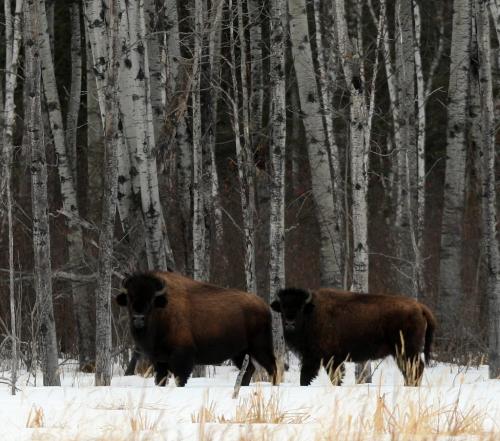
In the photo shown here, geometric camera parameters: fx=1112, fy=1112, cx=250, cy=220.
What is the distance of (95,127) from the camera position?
17.3 m

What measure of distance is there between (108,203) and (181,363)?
1.71m

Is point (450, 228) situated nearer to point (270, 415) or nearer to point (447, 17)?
point (270, 415)

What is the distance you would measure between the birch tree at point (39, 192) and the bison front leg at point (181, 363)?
3.72ft

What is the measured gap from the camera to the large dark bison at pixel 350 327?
1123 centimetres

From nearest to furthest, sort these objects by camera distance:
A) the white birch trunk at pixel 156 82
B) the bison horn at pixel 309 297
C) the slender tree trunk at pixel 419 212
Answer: the bison horn at pixel 309 297 → the white birch trunk at pixel 156 82 → the slender tree trunk at pixel 419 212

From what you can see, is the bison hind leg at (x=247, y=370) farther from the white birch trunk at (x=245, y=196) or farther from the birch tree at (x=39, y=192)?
the white birch trunk at (x=245, y=196)

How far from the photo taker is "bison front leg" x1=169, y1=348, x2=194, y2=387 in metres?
10.8

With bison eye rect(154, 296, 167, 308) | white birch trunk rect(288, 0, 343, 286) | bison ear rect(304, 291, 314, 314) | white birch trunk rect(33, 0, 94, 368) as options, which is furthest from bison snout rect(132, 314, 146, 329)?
white birch trunk rect(33, 0, 94, 368)

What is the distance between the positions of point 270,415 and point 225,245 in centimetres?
1394

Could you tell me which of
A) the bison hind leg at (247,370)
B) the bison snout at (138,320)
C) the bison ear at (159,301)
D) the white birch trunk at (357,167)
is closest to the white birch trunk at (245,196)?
the white birch trunk at (357,167)

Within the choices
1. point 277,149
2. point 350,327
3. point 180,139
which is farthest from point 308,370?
point 180,139

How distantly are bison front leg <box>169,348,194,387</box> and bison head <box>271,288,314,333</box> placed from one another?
108cm

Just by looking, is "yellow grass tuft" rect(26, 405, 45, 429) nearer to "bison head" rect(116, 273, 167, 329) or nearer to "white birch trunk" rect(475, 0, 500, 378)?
"bison head" rect(116, 273, 167, 329)

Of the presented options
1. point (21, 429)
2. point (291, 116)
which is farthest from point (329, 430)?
point (291, 116)
